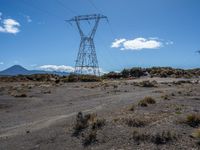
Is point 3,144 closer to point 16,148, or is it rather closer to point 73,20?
point 16,148

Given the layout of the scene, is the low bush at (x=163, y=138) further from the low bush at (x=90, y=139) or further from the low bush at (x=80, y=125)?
the low bush at (x=80, y=125)

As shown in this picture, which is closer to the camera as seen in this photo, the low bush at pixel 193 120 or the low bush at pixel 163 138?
the low bush at pixel 163 138

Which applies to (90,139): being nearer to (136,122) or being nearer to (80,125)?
(80,125)

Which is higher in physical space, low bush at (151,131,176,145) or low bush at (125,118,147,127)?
low bush at (125,118,147,127)

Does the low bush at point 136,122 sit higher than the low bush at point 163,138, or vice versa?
the low bush at point 136,122

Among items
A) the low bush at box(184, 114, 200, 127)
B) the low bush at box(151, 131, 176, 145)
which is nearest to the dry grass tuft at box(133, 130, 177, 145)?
the low bush at box(151, 131, 176, 145)

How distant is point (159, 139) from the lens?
12758 millimetres

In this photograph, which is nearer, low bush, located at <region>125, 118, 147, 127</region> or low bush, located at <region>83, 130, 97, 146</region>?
low bush, located at <region>83, 130, 97, 146</region>

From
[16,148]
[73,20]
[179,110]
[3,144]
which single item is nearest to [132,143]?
[16,148]

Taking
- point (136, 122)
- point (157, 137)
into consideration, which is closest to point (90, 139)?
point (157, 137)

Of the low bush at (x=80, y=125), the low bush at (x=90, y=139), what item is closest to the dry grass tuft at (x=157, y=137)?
the low bush at (x=90, y=139)

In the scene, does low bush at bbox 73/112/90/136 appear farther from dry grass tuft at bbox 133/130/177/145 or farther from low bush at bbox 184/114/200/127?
low bush at bbox 184/114/200/127

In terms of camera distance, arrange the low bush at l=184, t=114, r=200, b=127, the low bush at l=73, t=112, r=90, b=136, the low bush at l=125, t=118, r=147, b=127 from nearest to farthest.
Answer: the low bush at l=73, t=112, r=90, b=136 < the low bush at l=184, t=114, r=200, b=127 < the low bush at l=125, t=118, r=147, b=127

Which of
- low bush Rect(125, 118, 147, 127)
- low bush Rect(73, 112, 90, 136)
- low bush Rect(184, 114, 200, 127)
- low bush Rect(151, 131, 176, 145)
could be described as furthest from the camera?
low bush Rect(125, 118, 147, 127)
